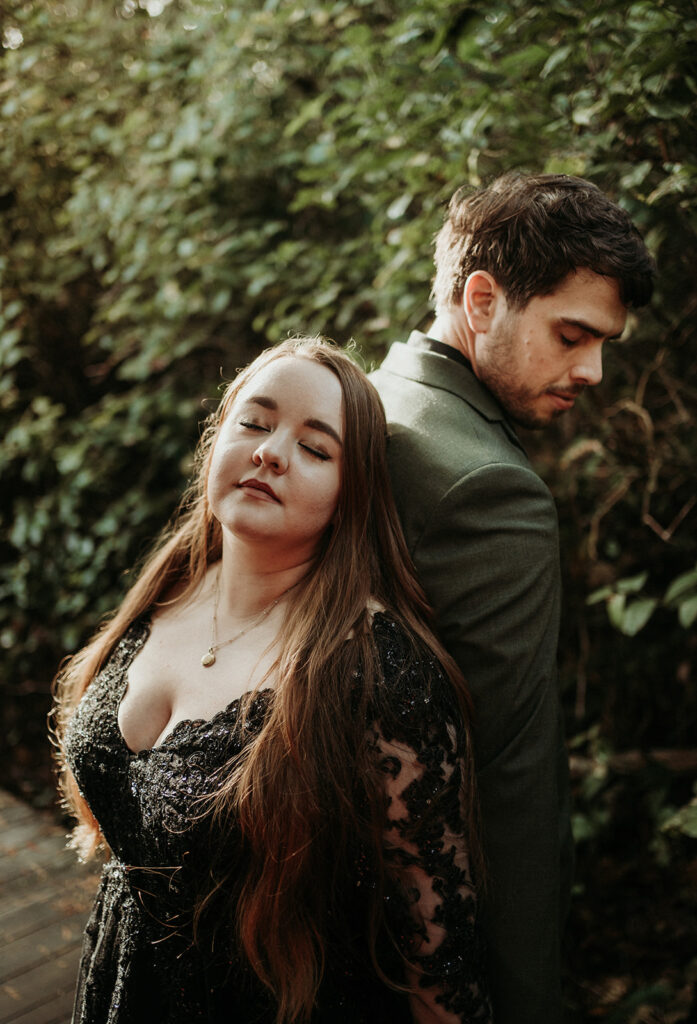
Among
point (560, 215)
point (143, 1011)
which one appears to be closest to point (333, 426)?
point (560, 215)

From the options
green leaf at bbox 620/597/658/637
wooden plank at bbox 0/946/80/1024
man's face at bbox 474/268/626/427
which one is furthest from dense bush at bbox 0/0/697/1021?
wooden plank at bbox 0/946/80/1024

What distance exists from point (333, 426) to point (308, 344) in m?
0.21

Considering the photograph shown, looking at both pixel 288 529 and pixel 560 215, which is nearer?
pixel 288 529

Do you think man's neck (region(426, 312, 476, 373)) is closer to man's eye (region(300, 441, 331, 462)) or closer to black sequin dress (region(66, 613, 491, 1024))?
man's eye (region(300, 441, 331, 462))

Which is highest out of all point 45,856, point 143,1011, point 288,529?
point 288,529

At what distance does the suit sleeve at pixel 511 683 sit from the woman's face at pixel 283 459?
22cm

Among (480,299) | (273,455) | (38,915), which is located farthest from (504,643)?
(38,915)

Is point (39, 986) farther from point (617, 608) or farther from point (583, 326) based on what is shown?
point (583, 326)

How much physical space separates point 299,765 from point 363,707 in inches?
5.1

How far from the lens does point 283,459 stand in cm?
124

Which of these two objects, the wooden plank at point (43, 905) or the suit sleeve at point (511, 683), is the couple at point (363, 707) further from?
the wooden plank at point (43, 905)

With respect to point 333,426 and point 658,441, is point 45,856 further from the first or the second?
point 658,441

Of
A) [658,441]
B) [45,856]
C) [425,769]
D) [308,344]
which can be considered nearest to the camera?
[425,769]

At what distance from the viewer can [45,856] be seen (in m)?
2.41
